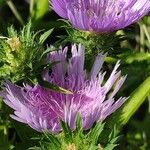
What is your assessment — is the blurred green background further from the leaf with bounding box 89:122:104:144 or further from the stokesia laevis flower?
the leaf with bounding box 89:122:104:144

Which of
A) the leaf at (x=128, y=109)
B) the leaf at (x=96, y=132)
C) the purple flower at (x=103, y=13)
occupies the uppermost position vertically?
the purple flower at (x=103, y=13)

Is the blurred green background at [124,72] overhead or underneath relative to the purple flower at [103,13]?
underneath

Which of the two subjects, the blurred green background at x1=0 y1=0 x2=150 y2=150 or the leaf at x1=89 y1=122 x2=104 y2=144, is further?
the blurred green background at x1=0 y1=0 x2=150 y2=150

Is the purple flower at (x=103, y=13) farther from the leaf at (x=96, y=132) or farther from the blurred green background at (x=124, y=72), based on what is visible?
the leaf at (x=96, y=132)

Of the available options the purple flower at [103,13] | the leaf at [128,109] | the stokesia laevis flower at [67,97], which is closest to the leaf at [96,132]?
the stokesia laevis flower at [67,97]

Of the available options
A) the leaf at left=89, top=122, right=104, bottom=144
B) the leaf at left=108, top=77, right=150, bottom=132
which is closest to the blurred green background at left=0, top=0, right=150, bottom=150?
the leaf at left=108, top=77, right=150, bottom=132

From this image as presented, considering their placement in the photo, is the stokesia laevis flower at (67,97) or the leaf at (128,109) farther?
the leaf at (128,109)
